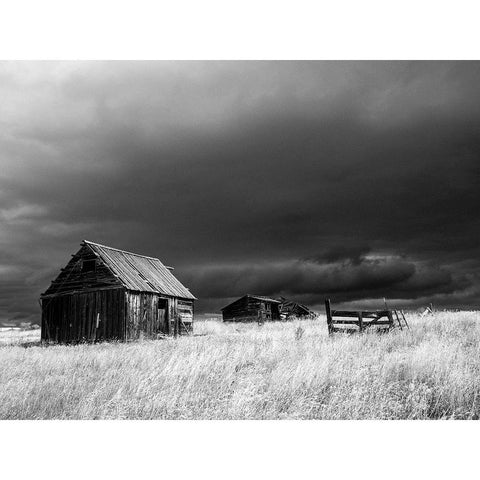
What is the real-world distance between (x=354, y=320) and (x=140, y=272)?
41.6 feet

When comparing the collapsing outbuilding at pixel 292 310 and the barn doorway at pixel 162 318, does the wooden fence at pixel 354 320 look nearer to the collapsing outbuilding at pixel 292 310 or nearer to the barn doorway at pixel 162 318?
the barn doorway at pixel 162 318

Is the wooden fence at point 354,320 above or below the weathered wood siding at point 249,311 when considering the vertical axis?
below

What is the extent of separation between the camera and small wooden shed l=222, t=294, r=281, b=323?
40.3 m

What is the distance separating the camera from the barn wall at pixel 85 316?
1949 cm

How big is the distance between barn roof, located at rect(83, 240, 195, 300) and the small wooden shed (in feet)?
46.9

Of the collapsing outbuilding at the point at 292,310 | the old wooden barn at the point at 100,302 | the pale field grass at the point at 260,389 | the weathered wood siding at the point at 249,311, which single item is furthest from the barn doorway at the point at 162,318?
the collapsing outbuilding at the point at 292,310

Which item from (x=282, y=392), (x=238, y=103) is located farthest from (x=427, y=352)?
(x=238, y=103)

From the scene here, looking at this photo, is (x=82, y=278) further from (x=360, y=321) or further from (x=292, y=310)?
(x=292, y=310)

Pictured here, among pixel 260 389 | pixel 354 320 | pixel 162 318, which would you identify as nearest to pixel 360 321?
pixel 354 320

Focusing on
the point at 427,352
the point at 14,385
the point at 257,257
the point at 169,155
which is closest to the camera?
the point at 14,385
